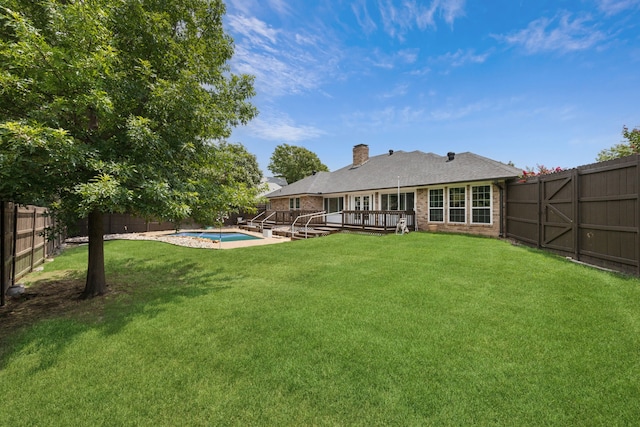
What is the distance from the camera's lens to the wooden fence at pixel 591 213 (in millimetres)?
5695

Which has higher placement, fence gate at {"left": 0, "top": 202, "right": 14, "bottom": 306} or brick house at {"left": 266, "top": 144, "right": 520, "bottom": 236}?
brick house at {"left": 266, "top": 144, "right": 520, "bottom": 236}

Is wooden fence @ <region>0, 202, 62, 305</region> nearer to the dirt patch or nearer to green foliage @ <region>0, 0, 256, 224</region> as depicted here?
the dirt patch

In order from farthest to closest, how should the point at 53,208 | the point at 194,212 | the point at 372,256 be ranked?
the point at 372,256 → the point at 194,212 → the point at 53,208

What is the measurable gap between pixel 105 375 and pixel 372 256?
277 inches

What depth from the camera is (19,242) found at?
648cm

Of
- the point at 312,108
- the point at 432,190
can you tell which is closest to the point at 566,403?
the point at 432,190

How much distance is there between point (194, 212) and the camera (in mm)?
6102

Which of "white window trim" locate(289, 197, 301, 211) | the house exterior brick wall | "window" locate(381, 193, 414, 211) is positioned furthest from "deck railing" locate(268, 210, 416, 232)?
"white window trim" locate(289, 197, 301, 211)

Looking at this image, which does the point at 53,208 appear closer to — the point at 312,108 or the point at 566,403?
the point at 566,403

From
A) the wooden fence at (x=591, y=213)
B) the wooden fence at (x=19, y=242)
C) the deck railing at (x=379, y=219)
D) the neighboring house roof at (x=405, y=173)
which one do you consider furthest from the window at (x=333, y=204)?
the wooden fence at (x=19, y=242)

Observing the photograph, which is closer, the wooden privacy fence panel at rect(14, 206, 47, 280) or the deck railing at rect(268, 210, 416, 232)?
the wooden privacy fence panel at rect(14, 206, 47, 280)

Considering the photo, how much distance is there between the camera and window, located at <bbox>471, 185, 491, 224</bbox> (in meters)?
13.0

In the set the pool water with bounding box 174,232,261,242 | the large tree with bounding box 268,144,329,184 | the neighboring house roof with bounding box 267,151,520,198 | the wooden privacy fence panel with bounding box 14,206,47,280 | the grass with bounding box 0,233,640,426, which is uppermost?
the large tree with bounding box 268,144,329,184

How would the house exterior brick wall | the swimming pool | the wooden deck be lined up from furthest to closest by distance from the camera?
the swimming pool, the wooden deck, the house exterior brick wall
